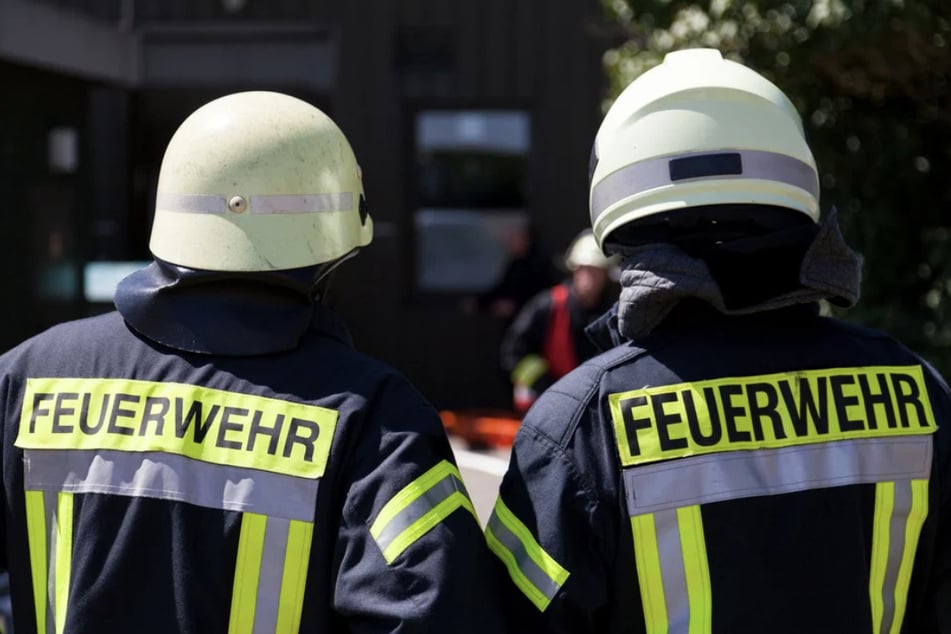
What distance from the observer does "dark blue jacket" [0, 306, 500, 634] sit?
5.96 ft

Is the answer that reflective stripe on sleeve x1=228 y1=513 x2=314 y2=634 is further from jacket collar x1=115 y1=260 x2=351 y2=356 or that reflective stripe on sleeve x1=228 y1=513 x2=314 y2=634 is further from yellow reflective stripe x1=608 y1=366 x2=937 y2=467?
yellow reflective stripe x1=608 y1=366 x2=937 y2=467

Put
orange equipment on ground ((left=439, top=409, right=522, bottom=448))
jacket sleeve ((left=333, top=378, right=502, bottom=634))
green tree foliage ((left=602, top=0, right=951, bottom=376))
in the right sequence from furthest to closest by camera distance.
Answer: orange equipment on ground ((left=439, top=409, right=522, bottom=448)) → green tree foliage ((left=602, top=0, right=951, bottom=376)) → jacket sleeve ((left=333, top=378, right=502, bottom=634))

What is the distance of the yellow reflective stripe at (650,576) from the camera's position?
1.79 m

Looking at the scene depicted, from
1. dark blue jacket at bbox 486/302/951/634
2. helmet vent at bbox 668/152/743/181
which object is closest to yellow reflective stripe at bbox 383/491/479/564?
dark blue jacket at bbox 486/302/951/634

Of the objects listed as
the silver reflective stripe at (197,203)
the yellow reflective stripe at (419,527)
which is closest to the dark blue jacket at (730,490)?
the yellow reflective stripe at (419,527)

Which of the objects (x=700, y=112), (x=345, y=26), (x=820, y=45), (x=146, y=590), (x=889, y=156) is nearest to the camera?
(x=146, y=590)

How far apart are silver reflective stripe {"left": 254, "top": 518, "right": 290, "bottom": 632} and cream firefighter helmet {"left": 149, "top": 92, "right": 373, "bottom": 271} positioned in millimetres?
404

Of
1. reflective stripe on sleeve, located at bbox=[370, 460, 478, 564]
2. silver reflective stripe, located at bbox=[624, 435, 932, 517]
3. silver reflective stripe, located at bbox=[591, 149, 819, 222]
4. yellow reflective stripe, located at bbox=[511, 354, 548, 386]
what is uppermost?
silver reflective stripe, located at bbox=[591, 149, 819, 222]

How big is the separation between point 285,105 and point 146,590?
785mm

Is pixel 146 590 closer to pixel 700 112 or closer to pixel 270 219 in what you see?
pixel 270 219

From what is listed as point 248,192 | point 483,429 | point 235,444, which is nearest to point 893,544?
point 235,444

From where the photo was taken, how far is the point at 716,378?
187cm

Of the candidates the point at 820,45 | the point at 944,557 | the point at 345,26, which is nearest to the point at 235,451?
the point at 944,557

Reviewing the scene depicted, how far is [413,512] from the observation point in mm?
1825
